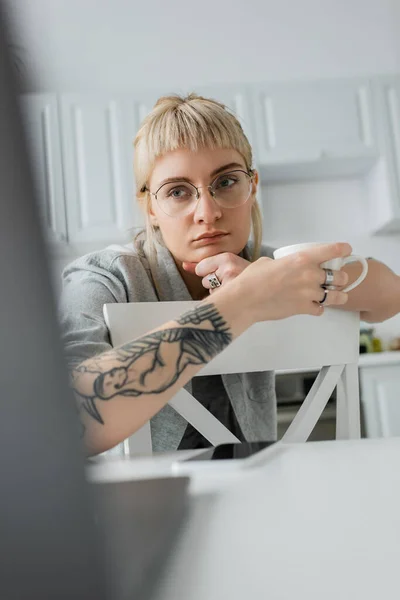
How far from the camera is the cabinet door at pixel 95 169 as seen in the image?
117 inches

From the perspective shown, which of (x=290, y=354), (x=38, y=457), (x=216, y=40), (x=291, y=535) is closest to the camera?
(x=38, y=457)

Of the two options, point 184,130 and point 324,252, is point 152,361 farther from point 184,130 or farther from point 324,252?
point 184,130

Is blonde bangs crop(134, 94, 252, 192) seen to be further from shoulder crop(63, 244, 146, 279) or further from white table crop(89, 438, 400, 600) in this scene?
white table crop(89, 438, 400, 600)

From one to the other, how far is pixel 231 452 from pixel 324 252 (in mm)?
432

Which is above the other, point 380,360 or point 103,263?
point 103,263

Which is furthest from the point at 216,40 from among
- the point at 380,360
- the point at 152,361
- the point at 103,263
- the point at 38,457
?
→ the point at 38,457

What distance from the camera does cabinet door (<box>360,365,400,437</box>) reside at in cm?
255

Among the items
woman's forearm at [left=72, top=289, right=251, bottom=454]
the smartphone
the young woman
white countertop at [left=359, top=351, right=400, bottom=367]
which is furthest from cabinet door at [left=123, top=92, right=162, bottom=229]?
the smartphone

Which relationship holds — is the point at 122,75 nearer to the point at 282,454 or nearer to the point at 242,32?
the point at 242,32

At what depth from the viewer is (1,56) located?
0.24 feet

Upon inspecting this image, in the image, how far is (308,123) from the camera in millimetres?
2992

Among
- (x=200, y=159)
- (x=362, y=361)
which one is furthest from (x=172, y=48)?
(x=200, y=159)

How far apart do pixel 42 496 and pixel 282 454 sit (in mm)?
400

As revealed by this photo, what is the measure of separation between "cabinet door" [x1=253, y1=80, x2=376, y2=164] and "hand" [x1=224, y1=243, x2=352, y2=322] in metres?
2.25
